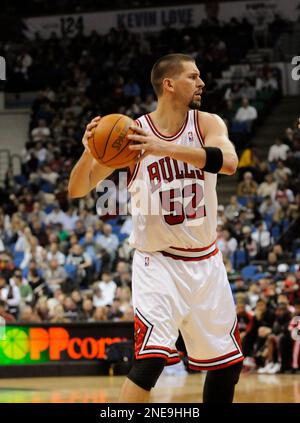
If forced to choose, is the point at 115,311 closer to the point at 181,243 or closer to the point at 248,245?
the point at 248,245

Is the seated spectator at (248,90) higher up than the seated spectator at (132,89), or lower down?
lower down

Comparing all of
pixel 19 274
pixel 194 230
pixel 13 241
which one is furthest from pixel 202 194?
pixel 13 241

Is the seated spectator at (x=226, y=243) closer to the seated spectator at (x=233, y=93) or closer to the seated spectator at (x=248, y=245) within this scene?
the seated spectator at (x=248, y=245)

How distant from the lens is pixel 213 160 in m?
5.20

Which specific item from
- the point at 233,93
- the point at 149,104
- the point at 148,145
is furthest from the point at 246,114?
the point at 148,145

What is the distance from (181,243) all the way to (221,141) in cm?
66

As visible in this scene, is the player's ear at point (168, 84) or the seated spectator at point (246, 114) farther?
the seated spectator at point (246, 114)

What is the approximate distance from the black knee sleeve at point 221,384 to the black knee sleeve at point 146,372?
1.49 ft

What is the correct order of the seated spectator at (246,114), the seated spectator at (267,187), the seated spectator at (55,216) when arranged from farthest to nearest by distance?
the seated spectator at (246,114) → the seated spectator at (55,216) → the seated spectator at (267,187)

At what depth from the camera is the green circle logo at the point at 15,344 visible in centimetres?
1520

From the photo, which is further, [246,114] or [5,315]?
[246,114]

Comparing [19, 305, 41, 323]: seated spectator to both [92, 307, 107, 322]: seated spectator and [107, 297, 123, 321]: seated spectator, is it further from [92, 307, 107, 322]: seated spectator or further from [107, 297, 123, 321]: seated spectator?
[107, 297, 123, 321]: seated spectator

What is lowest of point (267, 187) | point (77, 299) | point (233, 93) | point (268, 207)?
point (77, 299)

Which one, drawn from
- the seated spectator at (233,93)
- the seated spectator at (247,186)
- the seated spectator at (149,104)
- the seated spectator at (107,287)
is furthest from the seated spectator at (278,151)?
the seated spectator at (107,287)
